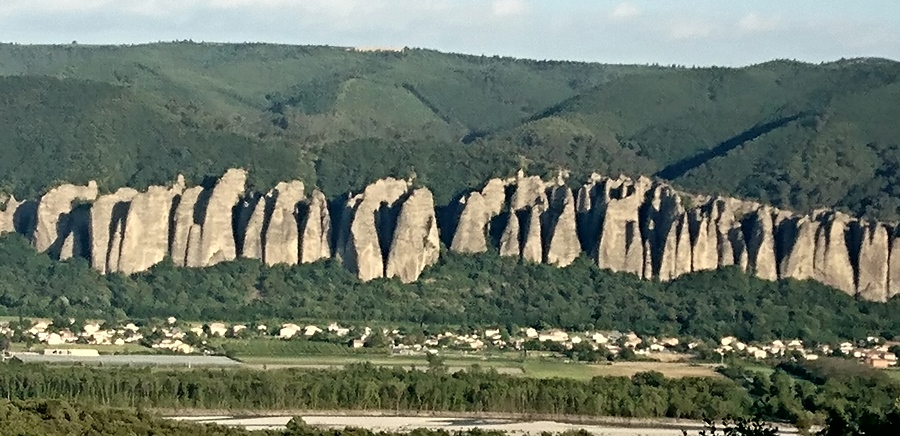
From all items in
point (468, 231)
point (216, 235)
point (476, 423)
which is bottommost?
point (476, 423)

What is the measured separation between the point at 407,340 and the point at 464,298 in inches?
540

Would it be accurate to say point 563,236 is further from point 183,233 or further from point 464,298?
point 183,233

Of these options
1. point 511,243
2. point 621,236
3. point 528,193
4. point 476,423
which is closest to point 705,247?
point 621,236

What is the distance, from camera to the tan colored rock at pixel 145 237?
518ft

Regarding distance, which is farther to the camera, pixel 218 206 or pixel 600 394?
pixel 218 206

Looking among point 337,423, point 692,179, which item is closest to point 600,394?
point 337,423

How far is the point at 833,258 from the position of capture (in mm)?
154250

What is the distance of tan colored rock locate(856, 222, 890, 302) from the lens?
6019 inches

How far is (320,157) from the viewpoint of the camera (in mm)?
179875

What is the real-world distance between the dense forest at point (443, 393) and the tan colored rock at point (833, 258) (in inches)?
1211

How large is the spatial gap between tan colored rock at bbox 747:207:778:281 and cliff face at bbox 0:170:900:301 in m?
0.06

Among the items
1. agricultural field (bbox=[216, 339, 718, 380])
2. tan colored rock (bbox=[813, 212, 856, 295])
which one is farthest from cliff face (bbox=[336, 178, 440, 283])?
tan colored rock (bbox=[813, 212, 856, 295])

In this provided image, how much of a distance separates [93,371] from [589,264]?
152 ft

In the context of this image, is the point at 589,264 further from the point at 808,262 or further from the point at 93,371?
the point at 93,371
